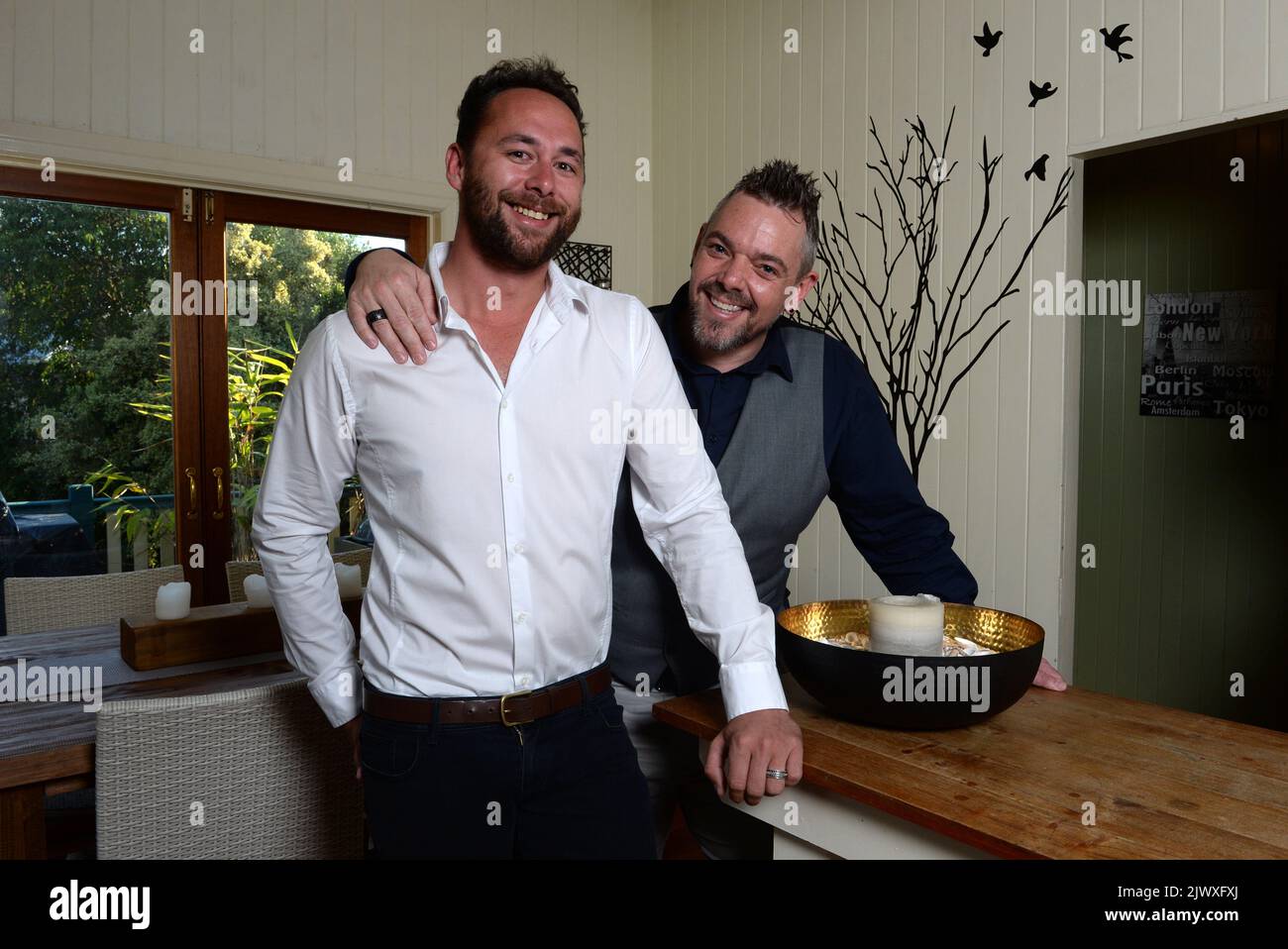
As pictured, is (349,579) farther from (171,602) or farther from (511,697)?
(511,697)

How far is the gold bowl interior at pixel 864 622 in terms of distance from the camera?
153cm

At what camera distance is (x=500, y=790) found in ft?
4.63

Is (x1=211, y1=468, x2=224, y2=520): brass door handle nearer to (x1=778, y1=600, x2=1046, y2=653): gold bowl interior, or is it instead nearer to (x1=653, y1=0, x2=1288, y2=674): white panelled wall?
(x1=653, y1=0, x2=1288, y2=674): white panelled wall

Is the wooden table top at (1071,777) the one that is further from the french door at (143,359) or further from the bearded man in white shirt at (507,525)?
A: the french door at (143,359)

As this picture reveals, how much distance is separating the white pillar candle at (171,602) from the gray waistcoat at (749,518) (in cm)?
124

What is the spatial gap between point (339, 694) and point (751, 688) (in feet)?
2.22

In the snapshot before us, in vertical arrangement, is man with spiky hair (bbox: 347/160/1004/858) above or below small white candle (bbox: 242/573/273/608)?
above

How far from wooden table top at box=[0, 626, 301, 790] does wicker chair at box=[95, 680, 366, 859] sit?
16cm

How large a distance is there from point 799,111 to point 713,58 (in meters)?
0.70

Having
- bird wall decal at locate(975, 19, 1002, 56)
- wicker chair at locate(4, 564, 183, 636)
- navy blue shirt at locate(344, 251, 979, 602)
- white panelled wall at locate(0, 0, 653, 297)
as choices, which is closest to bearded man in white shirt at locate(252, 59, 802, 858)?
navy blue shirt at locate(344, 251, 979, 602)

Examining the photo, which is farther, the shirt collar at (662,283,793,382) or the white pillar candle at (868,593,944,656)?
the shirt collar at (662,283,793,382)

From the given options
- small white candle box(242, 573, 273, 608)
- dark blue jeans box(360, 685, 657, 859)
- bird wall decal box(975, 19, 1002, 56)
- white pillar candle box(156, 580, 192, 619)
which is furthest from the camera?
bird wall decal box(975, 19, 1002, 56)

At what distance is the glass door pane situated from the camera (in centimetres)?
362
